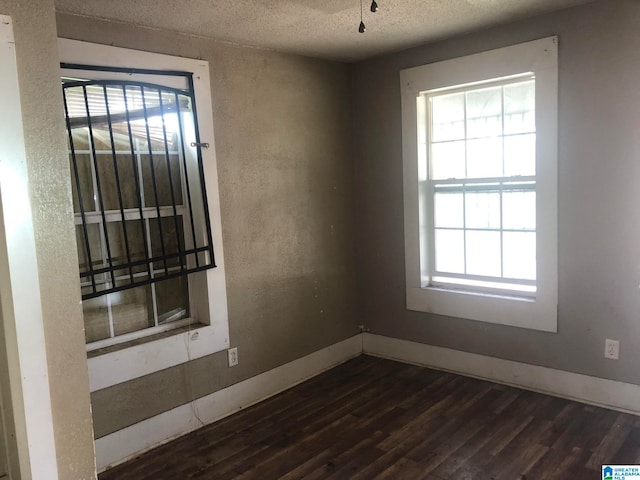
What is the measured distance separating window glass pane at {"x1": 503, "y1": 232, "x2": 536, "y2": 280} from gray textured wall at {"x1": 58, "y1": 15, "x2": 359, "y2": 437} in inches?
49.3

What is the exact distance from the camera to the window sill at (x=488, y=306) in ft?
10.6

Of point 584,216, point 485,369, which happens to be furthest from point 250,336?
point 584,216

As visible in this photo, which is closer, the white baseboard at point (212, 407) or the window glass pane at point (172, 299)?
the white baseboard at point (212, 407)

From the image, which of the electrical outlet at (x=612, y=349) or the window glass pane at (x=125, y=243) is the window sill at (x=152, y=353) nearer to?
the window glass pane at (x=125, y=243)

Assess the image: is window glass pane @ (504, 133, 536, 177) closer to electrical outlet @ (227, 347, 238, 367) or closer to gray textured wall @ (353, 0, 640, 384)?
gray textured wall @ (353, 0, 640, 384)

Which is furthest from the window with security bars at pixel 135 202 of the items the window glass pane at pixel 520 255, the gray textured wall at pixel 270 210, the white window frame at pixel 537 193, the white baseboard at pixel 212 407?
the window glass pane at pixel 520 255

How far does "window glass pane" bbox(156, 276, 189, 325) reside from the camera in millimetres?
3055

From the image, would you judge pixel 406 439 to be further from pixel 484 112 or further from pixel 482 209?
pixel 484 112

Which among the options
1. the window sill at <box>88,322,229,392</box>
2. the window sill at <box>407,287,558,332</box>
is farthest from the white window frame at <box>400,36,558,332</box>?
the window sill at <box>88,322,229,392</box>

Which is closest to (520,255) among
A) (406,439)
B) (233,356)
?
(406,439)

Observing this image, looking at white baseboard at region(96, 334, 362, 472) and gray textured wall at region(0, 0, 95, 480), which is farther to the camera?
white baseboard at region(96, 334, 362, 472)

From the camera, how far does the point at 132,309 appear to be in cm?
293

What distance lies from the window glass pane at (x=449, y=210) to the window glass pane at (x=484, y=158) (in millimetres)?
203

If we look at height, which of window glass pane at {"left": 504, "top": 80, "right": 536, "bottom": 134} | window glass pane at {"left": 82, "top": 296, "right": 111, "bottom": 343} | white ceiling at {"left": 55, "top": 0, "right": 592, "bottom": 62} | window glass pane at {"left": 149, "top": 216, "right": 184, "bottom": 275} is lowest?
window glass pane at {"left": 82, "top": 296, "right": 111, "bottom": 343}
